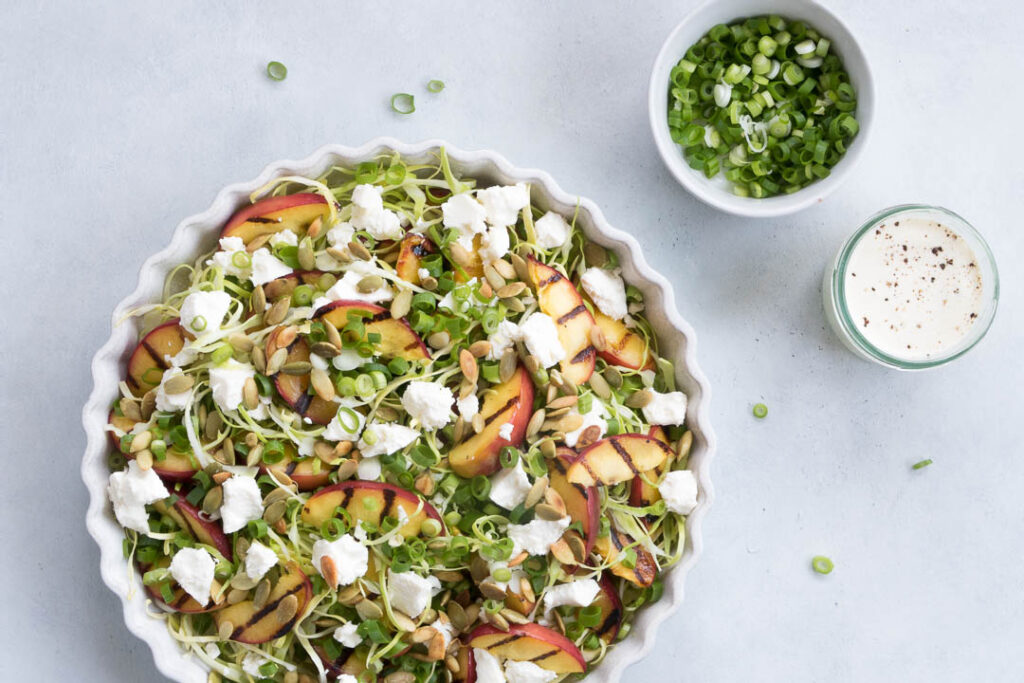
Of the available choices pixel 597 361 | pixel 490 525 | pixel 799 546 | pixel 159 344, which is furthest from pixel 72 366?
pixel 799 546

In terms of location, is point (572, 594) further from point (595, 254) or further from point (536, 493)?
point (595, 254)

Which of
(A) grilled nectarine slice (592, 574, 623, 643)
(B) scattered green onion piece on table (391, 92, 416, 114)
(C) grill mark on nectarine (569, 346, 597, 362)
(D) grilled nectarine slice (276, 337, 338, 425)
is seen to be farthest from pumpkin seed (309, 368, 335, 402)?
(B) scattered green onion piece on table (391, 92, 416, 114)

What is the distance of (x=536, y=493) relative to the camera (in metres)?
2.09

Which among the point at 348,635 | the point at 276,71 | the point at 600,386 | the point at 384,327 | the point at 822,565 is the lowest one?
the point at 822,565

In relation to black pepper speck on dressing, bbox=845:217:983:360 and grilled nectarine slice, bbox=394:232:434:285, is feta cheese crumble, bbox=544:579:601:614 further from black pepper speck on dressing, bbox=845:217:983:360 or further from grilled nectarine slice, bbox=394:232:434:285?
black pepper speck on dressing, bbox=845:217:983:360

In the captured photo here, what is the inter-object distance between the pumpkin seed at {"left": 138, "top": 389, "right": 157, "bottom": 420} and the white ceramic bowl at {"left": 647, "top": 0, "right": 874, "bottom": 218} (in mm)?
1419

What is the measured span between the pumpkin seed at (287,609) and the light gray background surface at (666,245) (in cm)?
75

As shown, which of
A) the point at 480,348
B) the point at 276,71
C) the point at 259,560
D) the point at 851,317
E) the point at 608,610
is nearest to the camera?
the point at 259,560

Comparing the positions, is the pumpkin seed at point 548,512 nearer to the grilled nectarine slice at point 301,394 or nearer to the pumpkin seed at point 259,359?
the grilled nectarine slice at point 301,394

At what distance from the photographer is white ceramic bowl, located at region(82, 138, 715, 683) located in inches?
83.5

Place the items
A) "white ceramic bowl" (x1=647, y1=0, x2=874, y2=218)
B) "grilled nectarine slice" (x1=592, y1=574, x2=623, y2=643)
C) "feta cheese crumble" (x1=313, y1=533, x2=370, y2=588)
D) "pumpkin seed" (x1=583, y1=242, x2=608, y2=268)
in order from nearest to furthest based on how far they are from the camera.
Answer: "feta cheese crumble" (x1=313, y1=533, x2=370, y2=588) < "grilled nectarine slice" (x1=592, y1=574, x2=623, y2=643) < "pumpkin seed" (x1=583, y1=242, x2=608, y2=268) < "white ceramic bowl" (x1=647, y1=0, x2=874, y2=218)

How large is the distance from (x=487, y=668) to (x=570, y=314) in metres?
0.83

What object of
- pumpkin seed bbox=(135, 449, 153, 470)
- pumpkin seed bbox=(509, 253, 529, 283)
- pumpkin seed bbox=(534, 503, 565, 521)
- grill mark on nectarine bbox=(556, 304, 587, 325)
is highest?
pumpkin seed bbox=(509, 253, 529, 283)

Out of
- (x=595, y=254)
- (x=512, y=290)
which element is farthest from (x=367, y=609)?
(x=595, y=254)
